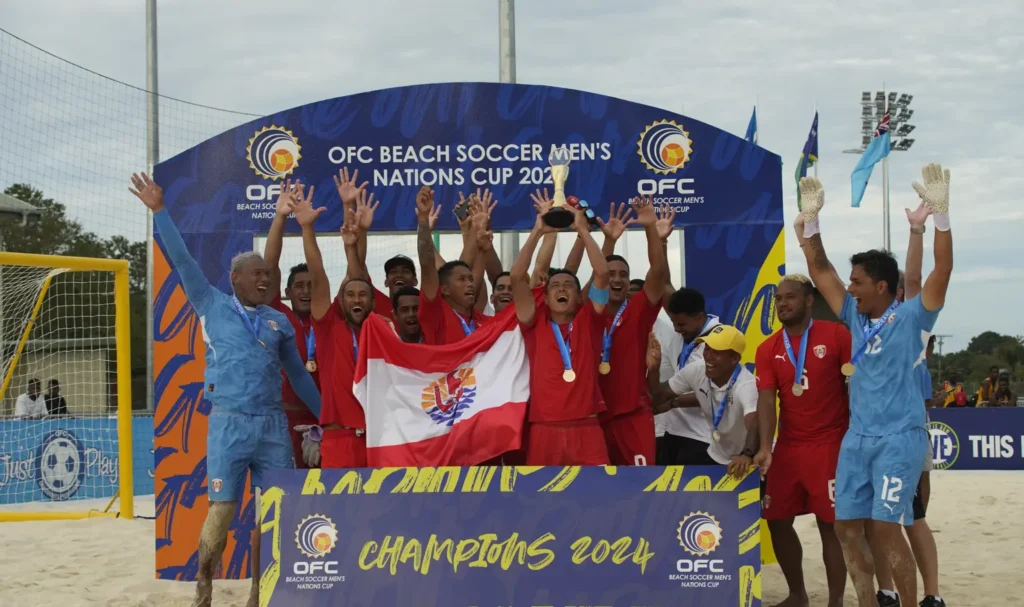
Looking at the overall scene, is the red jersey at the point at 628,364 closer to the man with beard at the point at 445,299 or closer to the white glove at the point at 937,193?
the man with beard at the point at 445,299

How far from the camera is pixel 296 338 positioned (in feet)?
25.9

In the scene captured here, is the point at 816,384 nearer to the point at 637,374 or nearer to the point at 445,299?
the point at 637,374

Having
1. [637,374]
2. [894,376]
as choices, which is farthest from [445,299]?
[894,376]

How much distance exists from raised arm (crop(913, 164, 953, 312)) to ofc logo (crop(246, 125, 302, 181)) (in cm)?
509

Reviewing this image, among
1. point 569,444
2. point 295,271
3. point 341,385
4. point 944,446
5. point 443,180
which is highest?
point 443,180

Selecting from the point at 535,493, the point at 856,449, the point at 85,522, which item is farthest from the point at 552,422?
the point at 85,522

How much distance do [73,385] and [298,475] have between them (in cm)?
895

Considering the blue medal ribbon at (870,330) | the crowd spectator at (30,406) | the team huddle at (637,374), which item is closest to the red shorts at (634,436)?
the team huddle at (637,374)

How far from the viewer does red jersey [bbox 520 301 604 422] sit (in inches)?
254

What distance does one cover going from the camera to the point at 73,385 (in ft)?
46.0

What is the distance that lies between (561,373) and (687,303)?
47.8 inches

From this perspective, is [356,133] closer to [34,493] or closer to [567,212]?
[567,212]

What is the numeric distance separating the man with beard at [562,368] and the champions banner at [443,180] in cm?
228

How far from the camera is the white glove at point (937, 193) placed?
18.6 feet
